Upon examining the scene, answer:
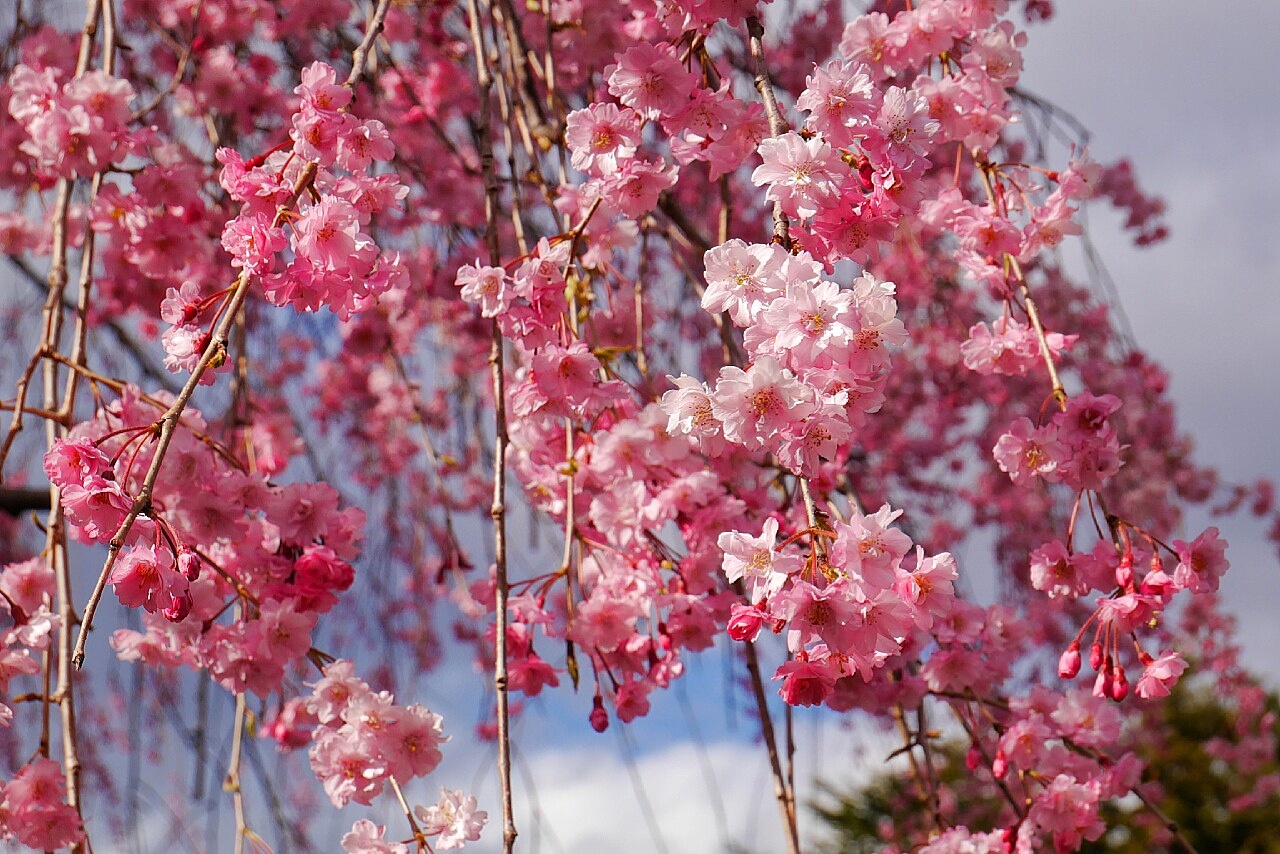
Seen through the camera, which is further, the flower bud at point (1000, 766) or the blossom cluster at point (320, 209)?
the flower bud at point (1000, 766)

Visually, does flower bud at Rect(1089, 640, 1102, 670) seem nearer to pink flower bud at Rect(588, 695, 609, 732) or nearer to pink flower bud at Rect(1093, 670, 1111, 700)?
pink flower bud at Rect(1093, 670, 1111, 700)

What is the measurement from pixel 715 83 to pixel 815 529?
80 cm

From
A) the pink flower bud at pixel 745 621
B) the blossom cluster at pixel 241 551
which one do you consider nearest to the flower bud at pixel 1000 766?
the pink flower bud at pixel 745 621

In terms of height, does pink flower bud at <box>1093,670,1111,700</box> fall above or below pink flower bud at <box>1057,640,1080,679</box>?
below

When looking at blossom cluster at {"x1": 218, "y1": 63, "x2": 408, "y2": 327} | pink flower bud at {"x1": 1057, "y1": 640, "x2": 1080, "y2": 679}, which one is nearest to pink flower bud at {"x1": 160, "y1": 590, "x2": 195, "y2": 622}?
blossom cluster at {"x1": 218, "y1": 63, "x2": 408, "y2": 327}

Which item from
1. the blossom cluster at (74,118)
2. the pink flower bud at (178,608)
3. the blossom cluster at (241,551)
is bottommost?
the pink flower bud at (178,608)

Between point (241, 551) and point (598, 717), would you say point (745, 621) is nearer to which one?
point (598, 717)

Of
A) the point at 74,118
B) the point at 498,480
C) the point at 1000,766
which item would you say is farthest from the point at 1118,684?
the point at 74,118

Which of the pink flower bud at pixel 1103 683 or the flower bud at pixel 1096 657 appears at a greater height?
the flower bud at pixel 1096 657

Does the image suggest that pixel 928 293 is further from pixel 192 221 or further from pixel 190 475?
pixel 190 475

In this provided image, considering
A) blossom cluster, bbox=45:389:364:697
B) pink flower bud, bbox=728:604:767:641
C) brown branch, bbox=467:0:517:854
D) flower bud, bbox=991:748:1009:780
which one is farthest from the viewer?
flower bud, bbox=991:748:1009:780

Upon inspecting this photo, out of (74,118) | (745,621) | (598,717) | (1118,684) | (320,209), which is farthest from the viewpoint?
(74,118)

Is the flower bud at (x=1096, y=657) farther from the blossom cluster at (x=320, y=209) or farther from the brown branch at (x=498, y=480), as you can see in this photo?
the blossom cluster at (x=320, y=209)

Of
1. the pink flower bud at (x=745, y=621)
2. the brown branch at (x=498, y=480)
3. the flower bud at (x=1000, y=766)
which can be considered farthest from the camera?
the flower bud at (x=1000, y=766)
